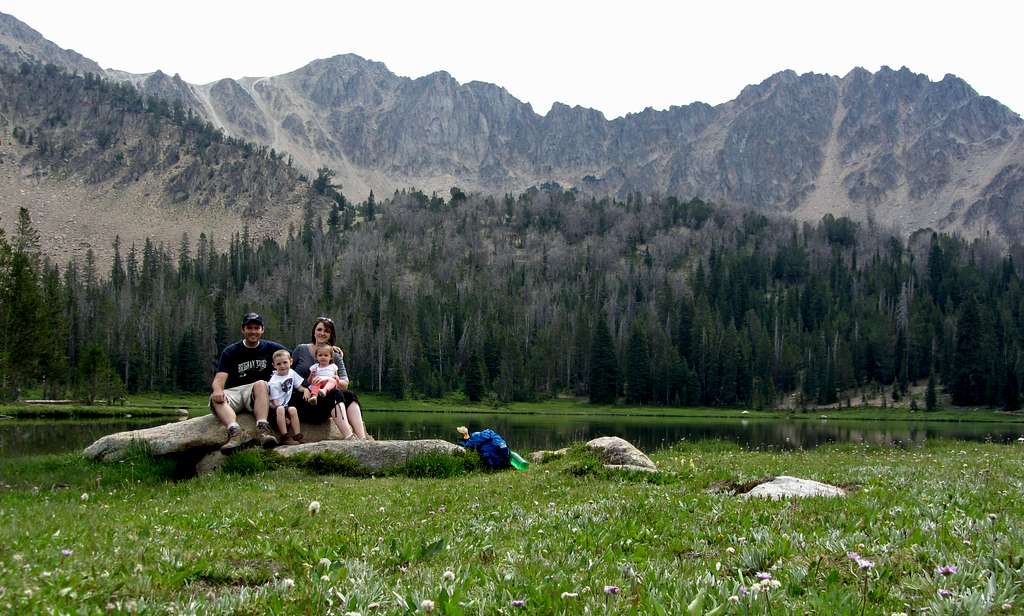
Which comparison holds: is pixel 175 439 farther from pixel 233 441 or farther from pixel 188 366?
pixel 188 366

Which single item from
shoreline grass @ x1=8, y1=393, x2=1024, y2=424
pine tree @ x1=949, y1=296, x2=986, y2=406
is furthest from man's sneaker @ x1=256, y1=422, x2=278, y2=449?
pine tree @ x1=949, y1=296, x2=986, y2=406

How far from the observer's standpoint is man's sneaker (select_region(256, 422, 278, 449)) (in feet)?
59.4

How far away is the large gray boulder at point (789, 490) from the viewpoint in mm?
10484

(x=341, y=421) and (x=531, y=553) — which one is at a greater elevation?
(x=531, y=553)

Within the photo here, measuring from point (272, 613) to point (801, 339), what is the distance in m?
183

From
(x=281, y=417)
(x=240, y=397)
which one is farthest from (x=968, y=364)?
(x=240, y=397)

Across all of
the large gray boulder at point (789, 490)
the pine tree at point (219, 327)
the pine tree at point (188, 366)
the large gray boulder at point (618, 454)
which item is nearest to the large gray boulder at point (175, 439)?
the large gray boulder at point (618, 454)

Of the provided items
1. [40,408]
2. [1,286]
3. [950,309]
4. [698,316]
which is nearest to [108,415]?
[40,408]

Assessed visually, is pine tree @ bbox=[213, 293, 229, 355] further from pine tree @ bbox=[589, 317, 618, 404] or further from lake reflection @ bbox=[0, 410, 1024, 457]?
pine tree @ bbox=[589, 317, 618, 404]

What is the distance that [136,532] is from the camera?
829 centimetres

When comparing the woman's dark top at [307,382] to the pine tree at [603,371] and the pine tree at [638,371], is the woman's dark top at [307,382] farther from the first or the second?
the pine tree at [638,371]

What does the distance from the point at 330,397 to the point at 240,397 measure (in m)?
2.66

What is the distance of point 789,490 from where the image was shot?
1105 cm

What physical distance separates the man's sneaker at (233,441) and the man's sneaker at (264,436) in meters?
0.48
